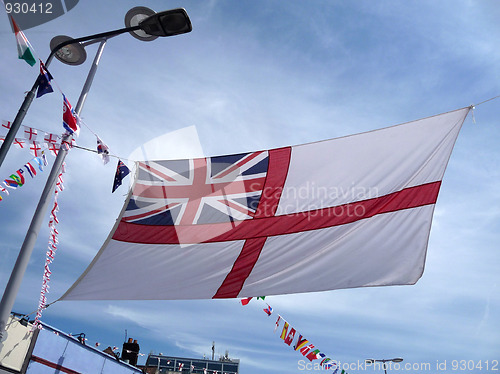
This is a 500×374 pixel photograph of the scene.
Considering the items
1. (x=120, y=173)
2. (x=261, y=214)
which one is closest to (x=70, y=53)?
(x=120, y=173)

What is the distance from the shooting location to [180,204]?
608cm

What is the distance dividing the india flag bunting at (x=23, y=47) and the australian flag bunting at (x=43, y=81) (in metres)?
0.18

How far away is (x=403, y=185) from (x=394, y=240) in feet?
2.71

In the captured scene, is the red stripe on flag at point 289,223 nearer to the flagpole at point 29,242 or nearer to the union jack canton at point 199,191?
the union jack canton at point 199,191

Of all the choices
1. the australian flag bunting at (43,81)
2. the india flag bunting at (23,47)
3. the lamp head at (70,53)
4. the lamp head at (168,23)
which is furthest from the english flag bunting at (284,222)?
the india flag bunting at (23,47)

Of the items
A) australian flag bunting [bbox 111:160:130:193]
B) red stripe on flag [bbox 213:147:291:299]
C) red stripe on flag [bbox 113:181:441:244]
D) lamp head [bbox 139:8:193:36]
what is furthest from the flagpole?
red stripe on flag [bbox 213:147:291:299]

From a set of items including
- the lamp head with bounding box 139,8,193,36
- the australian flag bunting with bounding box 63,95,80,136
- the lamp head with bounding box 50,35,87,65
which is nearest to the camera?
the lamp head with bounding box 139,8,193,36

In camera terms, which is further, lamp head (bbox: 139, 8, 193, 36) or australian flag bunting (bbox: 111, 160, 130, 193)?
australian flag bunting (bbox: 111, 160, 130, 193)

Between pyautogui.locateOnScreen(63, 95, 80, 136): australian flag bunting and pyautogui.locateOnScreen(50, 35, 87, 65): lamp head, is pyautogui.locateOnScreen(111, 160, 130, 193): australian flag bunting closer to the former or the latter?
pyautogui.locateOnScreen(63, 95, 80, 136): australian flag bunting

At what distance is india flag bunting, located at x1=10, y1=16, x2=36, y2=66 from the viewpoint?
14.3ft

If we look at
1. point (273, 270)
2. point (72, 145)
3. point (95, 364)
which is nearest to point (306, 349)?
point (95, 364)

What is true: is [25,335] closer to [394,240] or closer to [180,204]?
[180,204]

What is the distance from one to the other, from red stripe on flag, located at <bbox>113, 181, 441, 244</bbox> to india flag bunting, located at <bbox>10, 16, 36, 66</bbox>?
8.55ft

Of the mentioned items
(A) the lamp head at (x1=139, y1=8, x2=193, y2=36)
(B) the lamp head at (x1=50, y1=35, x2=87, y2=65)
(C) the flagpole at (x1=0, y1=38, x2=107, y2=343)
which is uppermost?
(B) the lamp head at (x1=50, y1=35, x2=87, y2=65)
